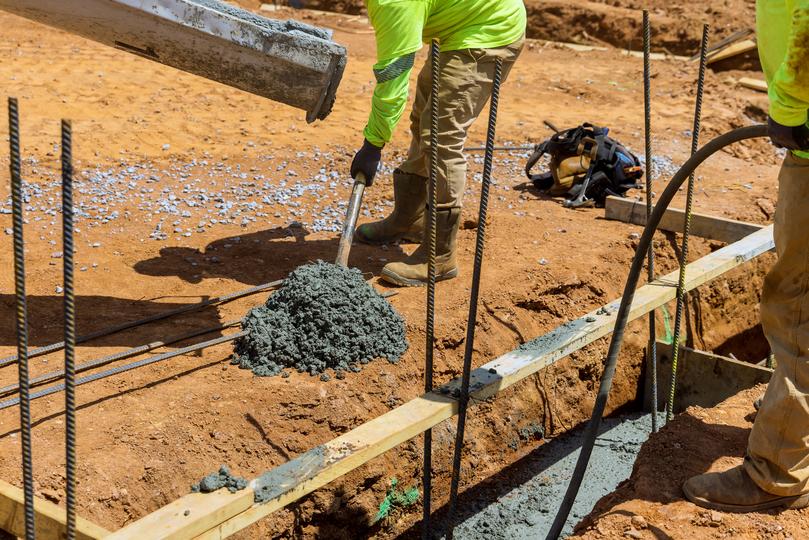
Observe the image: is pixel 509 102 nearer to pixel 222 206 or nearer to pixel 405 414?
pixel 222 206

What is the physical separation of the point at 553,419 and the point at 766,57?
9.09 feet

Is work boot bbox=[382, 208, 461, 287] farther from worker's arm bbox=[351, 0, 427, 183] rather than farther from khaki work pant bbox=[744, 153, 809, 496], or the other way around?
khaki work pant bbox=[744, 153, 809, 496]

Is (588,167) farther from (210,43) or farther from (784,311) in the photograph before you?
(784,311)

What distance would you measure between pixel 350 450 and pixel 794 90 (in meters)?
1.64

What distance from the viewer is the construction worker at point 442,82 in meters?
3.92

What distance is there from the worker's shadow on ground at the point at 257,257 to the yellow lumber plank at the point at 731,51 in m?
8.14

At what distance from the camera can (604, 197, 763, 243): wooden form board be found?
5.23m

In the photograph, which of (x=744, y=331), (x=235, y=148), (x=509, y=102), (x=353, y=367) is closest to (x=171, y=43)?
(x=353, y=367)

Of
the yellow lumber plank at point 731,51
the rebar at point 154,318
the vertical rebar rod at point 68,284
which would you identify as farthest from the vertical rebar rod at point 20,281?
the yellow lumber plank at point 731,51

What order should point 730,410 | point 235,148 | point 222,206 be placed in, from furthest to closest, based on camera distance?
1. point 235,148
2. point 222,206
3. point 730,410

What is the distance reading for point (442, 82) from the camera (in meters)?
4.30

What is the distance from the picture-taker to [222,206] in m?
5.63

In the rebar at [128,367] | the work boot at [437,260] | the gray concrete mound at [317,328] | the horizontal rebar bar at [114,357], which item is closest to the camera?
the rebar at [128,367]

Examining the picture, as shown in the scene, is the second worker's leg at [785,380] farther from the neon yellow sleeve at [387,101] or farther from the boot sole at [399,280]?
the boot sole at [399,280]
